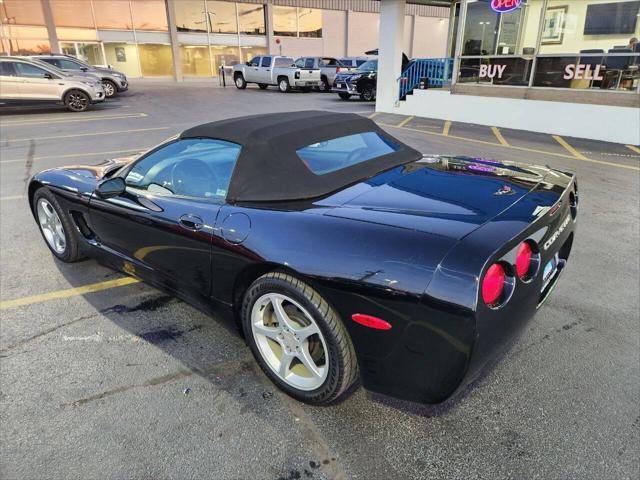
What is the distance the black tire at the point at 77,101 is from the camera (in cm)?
1506

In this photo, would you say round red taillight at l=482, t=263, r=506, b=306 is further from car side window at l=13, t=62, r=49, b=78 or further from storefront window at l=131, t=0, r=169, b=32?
storefront window at l=131, t=0, r=169, b=32

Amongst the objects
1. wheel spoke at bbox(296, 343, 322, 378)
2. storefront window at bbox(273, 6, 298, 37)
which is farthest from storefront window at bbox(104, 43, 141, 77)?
wheel spoke at bbox(296, 343, 322, 378)

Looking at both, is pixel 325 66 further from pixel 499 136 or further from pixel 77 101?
pixel 499 136

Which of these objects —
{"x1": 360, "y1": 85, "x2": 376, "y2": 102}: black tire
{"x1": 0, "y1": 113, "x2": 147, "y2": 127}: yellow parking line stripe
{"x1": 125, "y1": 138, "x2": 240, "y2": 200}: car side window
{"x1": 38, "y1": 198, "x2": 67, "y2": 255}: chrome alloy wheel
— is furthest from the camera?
{"x1": 360, "y1": 85, "x2": 376, "y2": 102}: black tire

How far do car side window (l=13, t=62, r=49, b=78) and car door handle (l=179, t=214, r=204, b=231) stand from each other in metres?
15.4

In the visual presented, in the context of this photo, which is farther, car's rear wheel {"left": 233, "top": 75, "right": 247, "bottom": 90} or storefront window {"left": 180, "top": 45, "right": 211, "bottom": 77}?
storefront window {"left": 180, "top": 45, "right": 211, "bottom": 77}

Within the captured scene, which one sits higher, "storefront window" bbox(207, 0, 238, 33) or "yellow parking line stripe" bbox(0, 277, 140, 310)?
"storefront window" bbox(207, 0, 238, 33)

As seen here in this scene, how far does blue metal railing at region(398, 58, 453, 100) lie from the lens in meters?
13.8

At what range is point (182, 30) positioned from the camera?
105ft

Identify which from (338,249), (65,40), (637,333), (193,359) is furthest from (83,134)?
(65,40)

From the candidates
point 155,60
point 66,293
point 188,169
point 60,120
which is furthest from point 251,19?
point 188,169

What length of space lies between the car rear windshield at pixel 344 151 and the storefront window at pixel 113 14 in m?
33.0

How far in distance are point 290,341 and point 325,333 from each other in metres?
0.30

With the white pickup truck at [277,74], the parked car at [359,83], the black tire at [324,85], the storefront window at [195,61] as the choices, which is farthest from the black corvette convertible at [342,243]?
the storefront window at [195,61]
